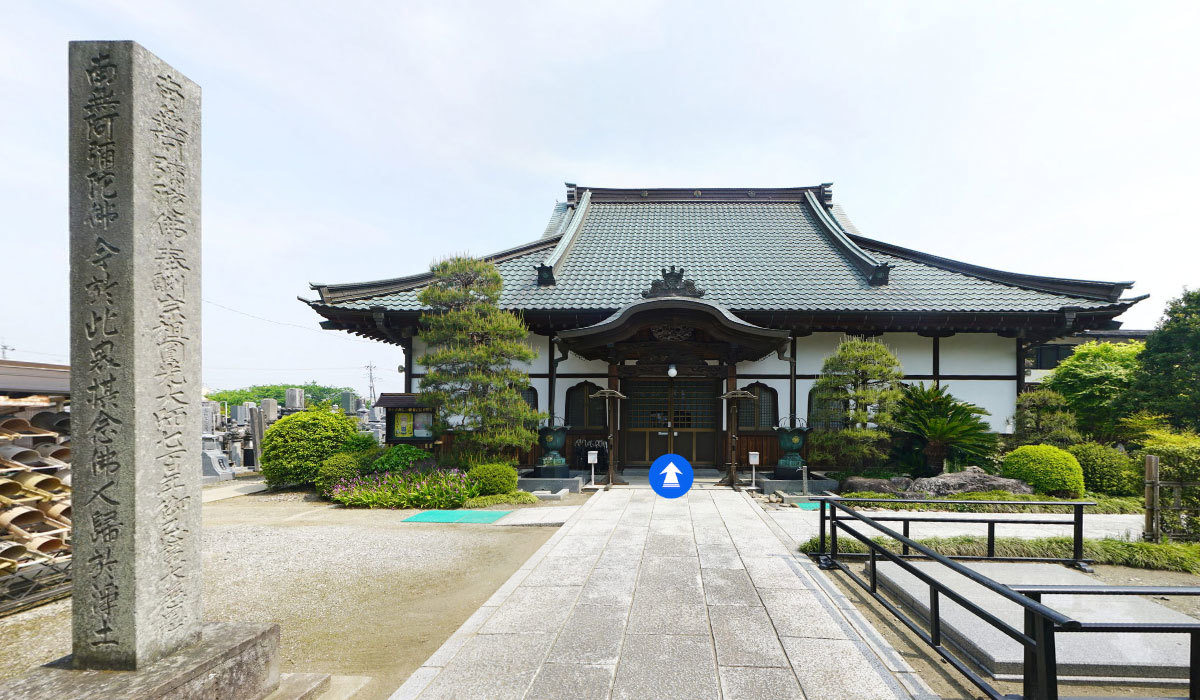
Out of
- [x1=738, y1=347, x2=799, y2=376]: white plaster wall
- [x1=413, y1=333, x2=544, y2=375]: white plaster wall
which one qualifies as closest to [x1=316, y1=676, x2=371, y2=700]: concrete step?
[x1=413, y1=333, x2=544, y2=375]: white plaster wall

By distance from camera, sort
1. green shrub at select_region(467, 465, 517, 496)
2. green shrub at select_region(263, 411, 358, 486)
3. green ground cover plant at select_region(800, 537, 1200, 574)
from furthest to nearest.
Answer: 1. green shrub at select_region(263, 411, 358, 486)
2. green shrub at select_region(467, 465, 517, 496)
3. green ground cover plant at select_region(800, 537, 1200, 574)

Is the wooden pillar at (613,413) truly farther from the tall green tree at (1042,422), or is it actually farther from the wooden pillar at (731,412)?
the tall green tree at (1042,422)

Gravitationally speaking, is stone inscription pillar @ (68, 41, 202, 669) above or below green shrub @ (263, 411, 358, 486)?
above

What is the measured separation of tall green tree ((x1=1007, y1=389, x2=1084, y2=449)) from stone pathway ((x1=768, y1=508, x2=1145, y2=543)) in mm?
2993

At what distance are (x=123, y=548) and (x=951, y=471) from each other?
1404cm

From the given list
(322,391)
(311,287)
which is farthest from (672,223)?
(322,391)

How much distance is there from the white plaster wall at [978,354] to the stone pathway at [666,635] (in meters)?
9.59

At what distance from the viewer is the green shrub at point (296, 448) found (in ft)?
42.6

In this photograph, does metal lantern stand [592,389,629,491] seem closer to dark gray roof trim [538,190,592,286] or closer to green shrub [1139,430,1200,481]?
dark gray roof trim [538,190,592,286]

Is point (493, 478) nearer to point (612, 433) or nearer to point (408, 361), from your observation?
point (612, 433)

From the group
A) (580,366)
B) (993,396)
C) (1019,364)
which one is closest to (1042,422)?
(993,396)

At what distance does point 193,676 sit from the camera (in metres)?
2.94

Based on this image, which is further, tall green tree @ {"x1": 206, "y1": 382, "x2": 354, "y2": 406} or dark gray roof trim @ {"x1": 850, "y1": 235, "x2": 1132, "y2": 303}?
tall green tree @ {"x1": 206, "y1": 382, "x2": 354, "y2": 406}

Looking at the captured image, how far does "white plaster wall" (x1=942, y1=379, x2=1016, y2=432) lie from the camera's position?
1345 cm
